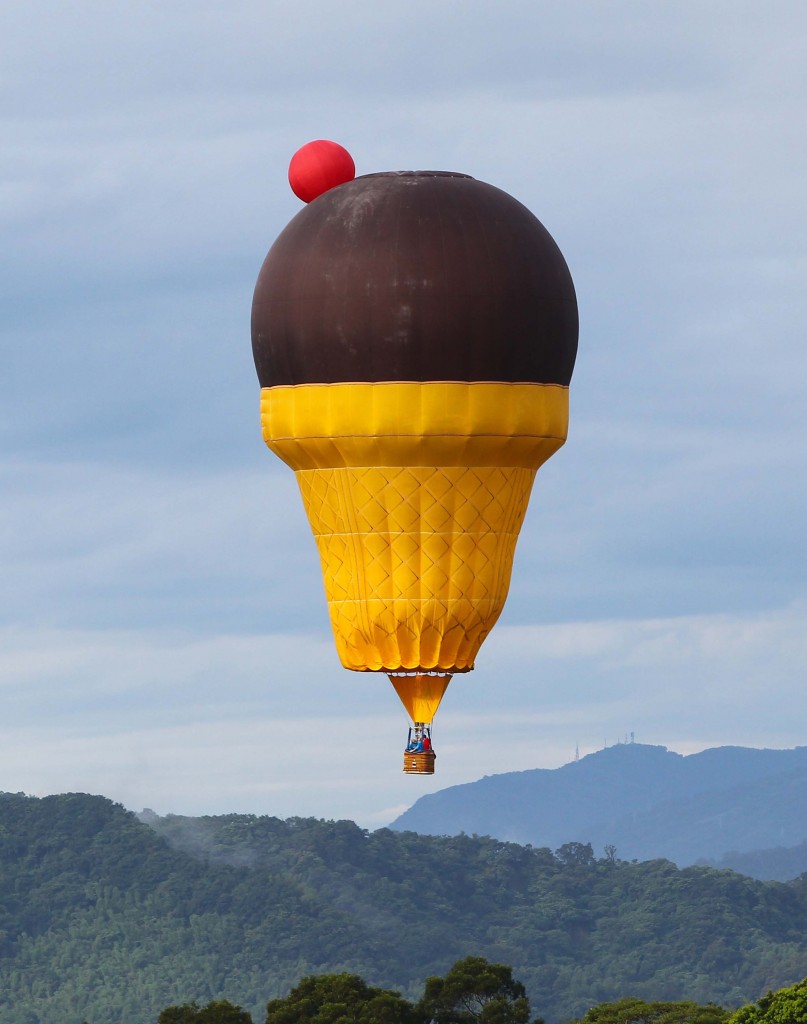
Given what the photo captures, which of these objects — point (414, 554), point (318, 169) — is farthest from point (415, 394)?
point (318, 169)

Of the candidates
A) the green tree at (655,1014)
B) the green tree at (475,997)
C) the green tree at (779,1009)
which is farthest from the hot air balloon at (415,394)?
the green tree at (655,1014)

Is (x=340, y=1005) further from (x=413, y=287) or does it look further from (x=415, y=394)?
(x=413, y=287)

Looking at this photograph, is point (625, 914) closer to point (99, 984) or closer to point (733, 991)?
point (733, 991)

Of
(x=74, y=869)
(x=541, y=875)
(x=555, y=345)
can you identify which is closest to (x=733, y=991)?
(x=541, y=875)

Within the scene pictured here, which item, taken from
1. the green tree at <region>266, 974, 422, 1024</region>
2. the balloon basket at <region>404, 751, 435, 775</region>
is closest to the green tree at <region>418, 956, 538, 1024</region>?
the green tree at <region>266, 974, 422, 1024</region>

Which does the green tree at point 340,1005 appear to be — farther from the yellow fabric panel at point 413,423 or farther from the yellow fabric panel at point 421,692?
the yellow fabric panel at point 413,423
